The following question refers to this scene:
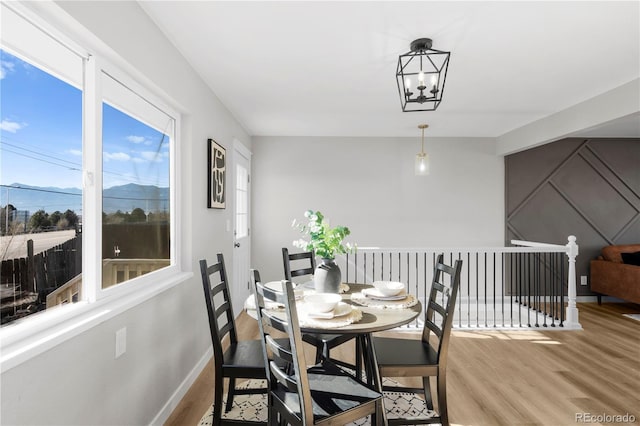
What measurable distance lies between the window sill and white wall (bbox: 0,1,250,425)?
4 cm

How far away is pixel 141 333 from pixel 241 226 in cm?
291

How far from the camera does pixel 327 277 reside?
2135mm

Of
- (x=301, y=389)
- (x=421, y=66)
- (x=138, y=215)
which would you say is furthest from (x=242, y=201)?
(x=301, y=389)

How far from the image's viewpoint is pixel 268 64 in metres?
2.76

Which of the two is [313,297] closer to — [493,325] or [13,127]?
[13,127]

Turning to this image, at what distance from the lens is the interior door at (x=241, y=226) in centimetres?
432

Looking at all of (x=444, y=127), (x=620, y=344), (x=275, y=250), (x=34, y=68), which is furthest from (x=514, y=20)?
(x=275, y=250)

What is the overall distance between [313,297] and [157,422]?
1255 millimetres

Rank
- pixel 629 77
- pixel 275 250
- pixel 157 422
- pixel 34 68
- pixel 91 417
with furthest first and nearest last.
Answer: pixel 275 250 < pixel 629 77 < pixel 157 422 < pixel 91 417 < pixel 34 68

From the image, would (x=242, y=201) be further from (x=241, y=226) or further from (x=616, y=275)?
(x=616, y=275)

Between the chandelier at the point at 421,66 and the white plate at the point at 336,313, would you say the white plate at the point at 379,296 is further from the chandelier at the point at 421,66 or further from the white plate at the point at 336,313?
the chandelier at the point at 421,66

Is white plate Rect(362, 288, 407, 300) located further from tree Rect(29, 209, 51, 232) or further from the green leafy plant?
tree Rect(29, 209, 51, 232)

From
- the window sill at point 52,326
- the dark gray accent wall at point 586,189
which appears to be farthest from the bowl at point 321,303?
the dark gray accent wall at point 586,189

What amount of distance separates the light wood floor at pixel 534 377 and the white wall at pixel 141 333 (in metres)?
0.39
